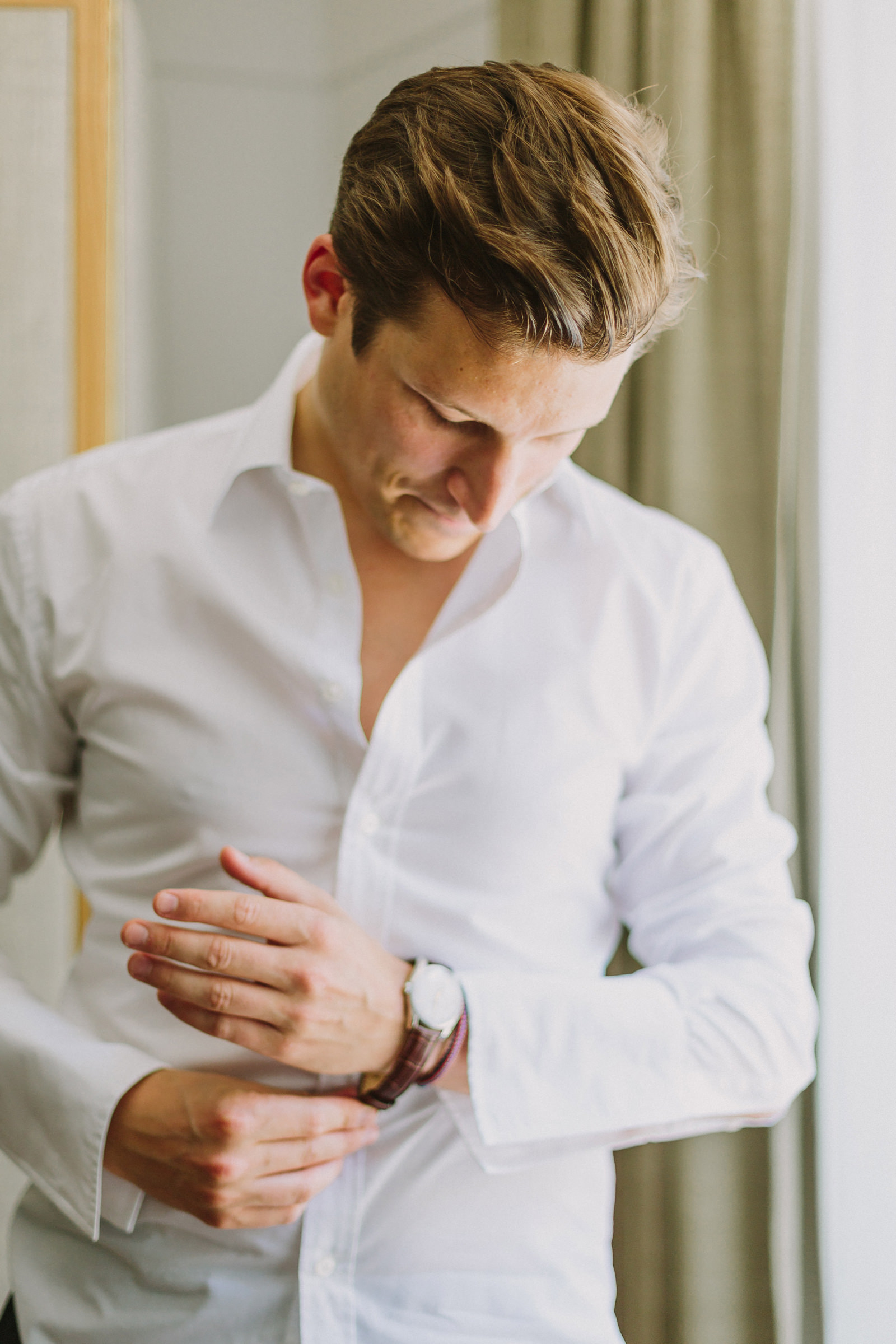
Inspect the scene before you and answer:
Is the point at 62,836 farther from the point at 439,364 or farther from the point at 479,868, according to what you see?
the point at 439,364

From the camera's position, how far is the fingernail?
756 mm

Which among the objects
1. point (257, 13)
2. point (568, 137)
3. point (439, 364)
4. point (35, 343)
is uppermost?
point (257, 13)

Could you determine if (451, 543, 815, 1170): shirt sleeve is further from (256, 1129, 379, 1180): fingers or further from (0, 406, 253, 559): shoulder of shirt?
(0, 406, 253, 559): shoulder of shirt

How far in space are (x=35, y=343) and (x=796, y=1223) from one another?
60.8 inches

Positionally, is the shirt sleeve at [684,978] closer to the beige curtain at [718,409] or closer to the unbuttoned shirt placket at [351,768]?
the unbuttoned shirt placket at [351,768]

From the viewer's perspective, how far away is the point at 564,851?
0.96 metres

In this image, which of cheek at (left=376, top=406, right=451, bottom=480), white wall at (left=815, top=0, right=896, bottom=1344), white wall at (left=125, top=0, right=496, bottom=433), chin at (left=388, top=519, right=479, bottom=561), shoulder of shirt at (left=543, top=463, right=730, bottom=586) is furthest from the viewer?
white wall at (left=125, top=0, right=496, bottom=433)

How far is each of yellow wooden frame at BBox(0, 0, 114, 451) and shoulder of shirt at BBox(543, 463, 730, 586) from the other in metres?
0.73

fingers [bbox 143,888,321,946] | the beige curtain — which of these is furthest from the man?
the beige curtain

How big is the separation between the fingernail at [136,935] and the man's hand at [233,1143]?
14 cm

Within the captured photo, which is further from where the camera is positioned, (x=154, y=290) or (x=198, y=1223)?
(x=154, y=290)

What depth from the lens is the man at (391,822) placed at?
2.58ft

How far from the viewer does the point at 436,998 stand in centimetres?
86

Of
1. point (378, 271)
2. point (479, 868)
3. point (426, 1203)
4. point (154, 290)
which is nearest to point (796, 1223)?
point (426, 1203)
